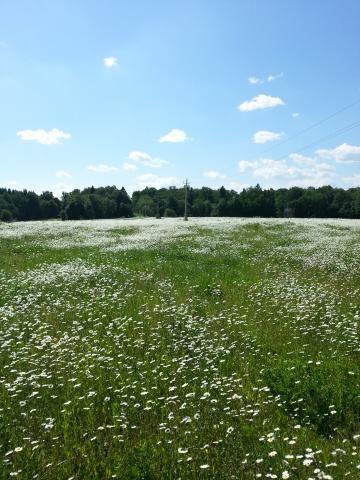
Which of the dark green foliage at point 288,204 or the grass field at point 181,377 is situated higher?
the dark green foliage at point 288,204

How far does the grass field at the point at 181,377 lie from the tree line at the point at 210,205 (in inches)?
3647

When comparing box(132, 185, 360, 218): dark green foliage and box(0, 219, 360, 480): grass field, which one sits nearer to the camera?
box(0, 219, 360, 480): grass field

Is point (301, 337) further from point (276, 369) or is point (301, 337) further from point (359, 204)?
point (359, 204)

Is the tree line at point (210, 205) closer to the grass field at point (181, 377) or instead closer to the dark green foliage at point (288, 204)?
the dark green foliage at point (288, 204)

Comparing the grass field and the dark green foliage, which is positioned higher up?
the dark green foliage

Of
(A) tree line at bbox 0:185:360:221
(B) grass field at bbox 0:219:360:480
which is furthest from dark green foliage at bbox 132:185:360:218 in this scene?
(B) grass field at bbox 0:219:360:480

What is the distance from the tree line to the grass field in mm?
92629

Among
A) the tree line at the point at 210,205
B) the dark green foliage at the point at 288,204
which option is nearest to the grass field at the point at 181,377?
the tree line at the point at 210,205

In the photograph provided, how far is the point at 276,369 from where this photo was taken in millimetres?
7660

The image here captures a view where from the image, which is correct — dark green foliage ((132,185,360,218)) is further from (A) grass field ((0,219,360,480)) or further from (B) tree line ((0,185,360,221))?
(A) grass field ((0,219,360,480))

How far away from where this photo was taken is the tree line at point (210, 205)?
116625 mm

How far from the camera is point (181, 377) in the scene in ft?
26.7

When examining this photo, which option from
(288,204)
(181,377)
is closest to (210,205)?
(288,204)

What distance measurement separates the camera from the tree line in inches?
4592
